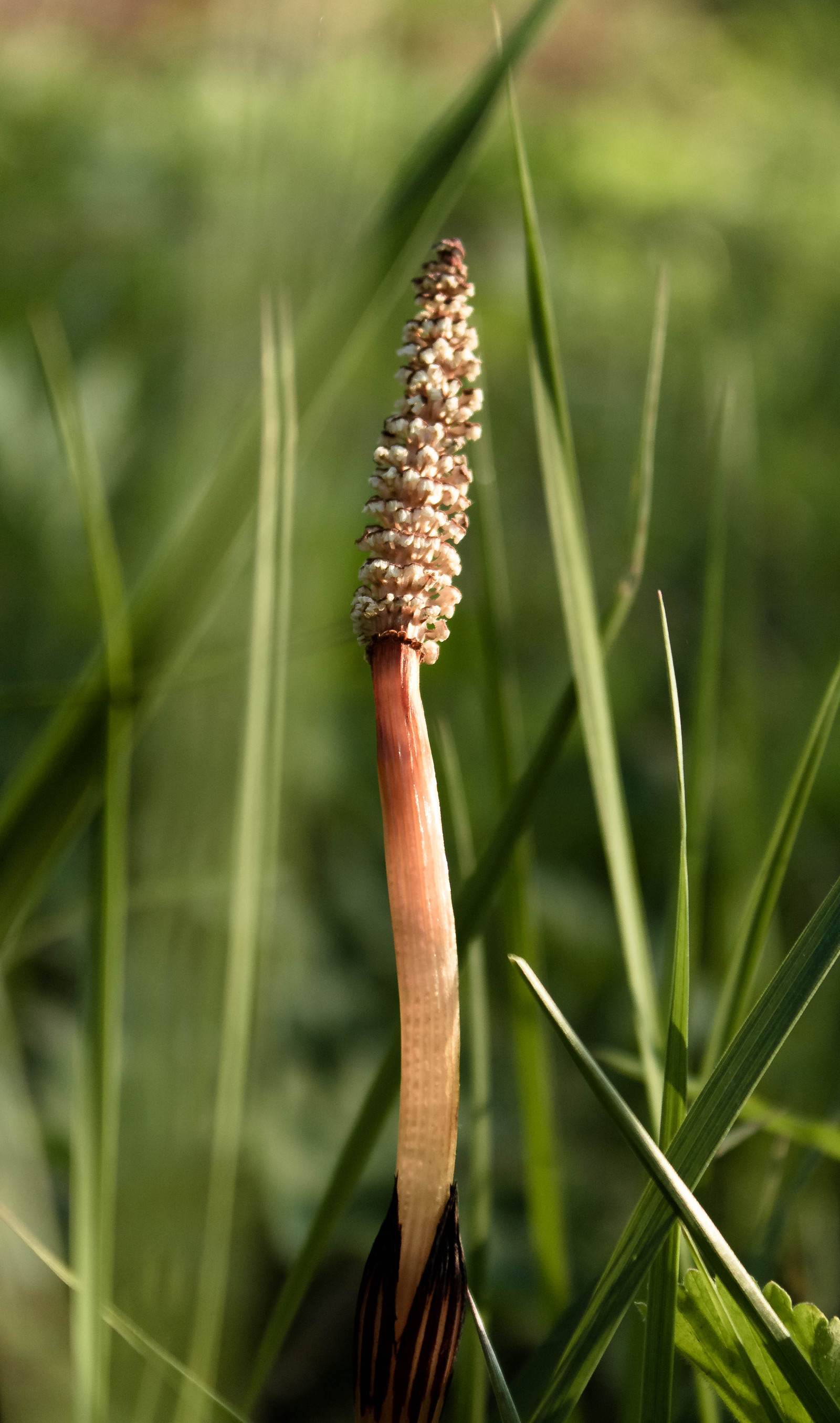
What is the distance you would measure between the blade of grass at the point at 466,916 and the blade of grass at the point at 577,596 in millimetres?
18

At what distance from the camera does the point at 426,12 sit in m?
2.28

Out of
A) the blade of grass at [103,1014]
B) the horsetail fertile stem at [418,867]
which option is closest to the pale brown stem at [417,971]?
the horsetail fertile stem at [418,867]

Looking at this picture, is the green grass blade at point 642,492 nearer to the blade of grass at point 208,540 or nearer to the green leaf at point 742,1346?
the blade of grass at point 208,540

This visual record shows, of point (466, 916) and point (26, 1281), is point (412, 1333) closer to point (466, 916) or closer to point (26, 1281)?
point (466, 916)

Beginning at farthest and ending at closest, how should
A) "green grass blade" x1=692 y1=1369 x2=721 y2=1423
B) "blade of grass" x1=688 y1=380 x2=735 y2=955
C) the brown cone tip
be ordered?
"blade of grass" x1=688 y1=380 x2=735 y2=955 → "green grass blade" x1=692 y1=1369 x2=721 y2=1423 → the brown cone tip

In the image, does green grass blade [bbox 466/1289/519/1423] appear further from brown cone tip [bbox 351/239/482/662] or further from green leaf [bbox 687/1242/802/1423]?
brown cone tip [bbox 351/239/482/662]

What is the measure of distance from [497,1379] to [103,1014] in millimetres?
148

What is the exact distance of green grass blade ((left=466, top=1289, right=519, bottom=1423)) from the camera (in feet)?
0.93

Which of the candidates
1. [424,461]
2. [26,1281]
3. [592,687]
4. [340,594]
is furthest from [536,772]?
[340,594]

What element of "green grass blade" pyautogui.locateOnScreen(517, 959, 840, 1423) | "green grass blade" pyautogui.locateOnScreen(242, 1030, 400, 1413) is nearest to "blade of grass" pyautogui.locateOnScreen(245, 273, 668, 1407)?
"green grass blade" pyautogui.locateOnScreen(242, 1030, 400, 1413)

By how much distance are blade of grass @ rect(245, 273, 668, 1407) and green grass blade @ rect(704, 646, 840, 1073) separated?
79 mm

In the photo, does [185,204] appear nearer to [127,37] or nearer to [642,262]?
[642,262]

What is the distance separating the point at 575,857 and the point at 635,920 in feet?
1.93

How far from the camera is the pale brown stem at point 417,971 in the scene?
0.28 metres
